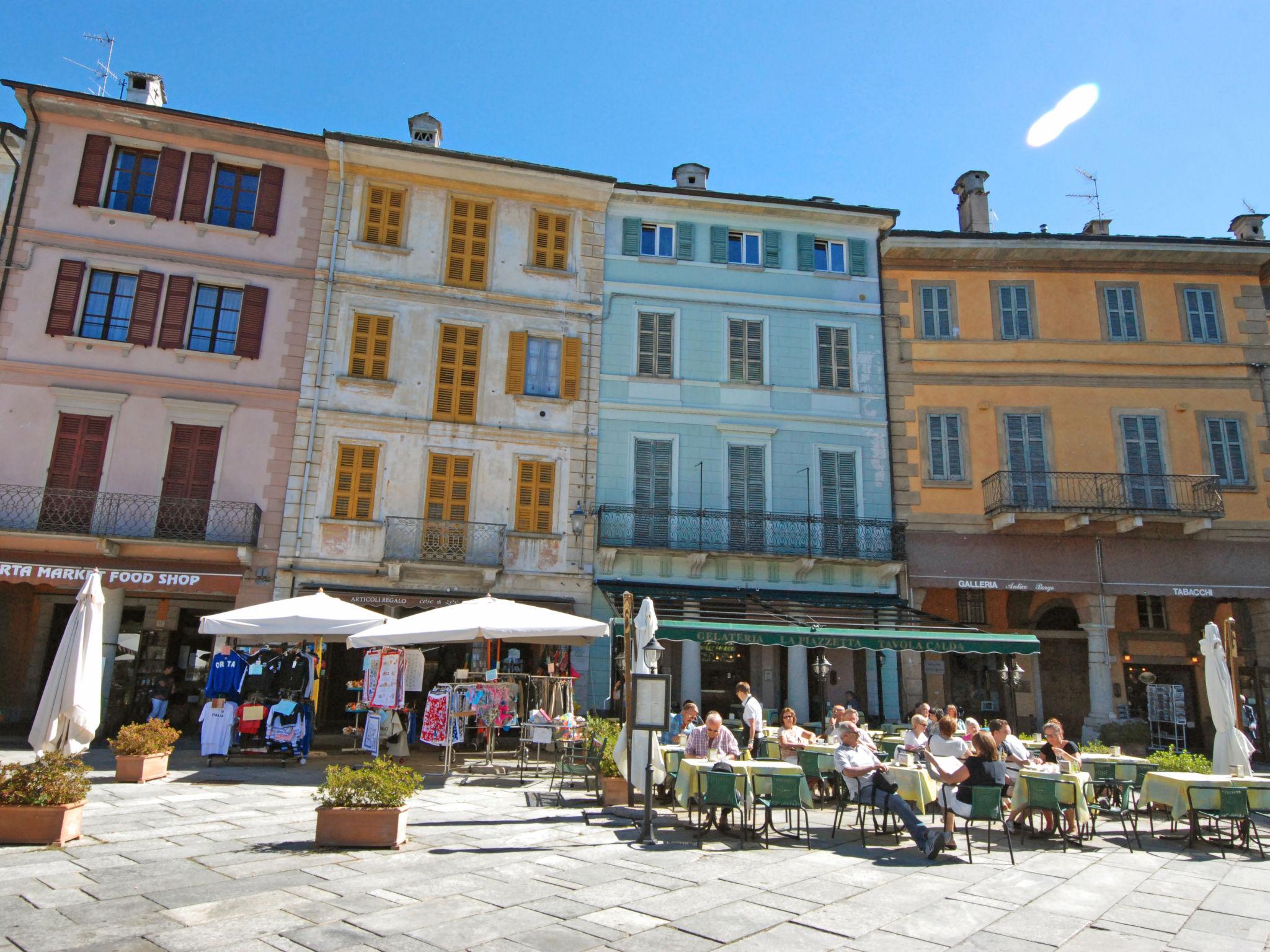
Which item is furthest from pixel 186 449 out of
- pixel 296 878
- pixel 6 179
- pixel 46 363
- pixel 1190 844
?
pixel 1190 844

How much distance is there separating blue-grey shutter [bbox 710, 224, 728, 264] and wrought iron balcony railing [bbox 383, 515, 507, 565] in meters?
8.07

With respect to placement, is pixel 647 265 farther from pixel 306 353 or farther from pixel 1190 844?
pixel 1190 844

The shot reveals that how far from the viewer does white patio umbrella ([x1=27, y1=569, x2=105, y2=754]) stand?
8.65 metres

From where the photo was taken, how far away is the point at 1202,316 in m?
20.5

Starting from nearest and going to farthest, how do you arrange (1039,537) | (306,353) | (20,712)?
(20,712) < (306,353) < (1039,537)

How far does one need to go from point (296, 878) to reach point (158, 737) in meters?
5.77

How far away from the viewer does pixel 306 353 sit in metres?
18.0

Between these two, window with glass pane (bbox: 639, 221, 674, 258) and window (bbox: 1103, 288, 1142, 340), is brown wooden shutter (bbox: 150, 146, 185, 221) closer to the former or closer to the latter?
window with glass pane (bbox: 639, 221, 674, 258)

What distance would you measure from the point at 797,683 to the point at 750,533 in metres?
3.31

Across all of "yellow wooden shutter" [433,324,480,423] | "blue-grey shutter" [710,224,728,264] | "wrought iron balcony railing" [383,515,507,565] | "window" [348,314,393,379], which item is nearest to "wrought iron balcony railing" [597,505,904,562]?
"wrought iron balcony railing" [383,515,507,565]

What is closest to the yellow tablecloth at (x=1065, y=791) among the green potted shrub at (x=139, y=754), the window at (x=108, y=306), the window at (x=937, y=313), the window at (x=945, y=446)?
the green potted shrub at (x=139, y=754)

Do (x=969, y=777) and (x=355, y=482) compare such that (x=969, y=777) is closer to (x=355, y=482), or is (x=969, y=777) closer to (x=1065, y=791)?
(x=1065, y=791)

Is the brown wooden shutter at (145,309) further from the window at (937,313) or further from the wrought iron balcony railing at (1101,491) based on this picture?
the wrought iron balcony railing at (1101,491)

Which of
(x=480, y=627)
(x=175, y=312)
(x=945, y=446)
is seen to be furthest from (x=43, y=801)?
(x=945, y=446)
